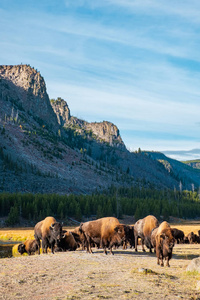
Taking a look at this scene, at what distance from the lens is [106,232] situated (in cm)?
2278

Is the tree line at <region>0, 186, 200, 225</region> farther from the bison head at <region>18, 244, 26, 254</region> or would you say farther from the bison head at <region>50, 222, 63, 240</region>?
the bison head at <region>50, 222, 63, 240</region>

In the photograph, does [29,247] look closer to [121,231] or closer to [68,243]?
[68,243]

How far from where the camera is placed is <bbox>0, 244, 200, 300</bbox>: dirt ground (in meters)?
11.6

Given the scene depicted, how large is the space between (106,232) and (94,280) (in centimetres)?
888

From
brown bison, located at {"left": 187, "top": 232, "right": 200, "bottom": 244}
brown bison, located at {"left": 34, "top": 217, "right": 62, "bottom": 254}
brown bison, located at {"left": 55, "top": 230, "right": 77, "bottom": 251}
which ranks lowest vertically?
brown bison, located at {"left": 187, "top": 232, "right": 200, "bottom": 244}

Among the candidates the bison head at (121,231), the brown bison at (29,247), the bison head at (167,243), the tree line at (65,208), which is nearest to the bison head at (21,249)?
the brown bison at (29,247)

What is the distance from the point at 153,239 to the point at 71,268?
20.8 ft

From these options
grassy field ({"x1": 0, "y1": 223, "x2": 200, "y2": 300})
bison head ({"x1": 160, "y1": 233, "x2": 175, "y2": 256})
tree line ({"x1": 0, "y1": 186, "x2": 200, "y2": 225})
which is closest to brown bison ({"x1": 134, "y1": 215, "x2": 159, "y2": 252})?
grassy field ({"x1": 0, "y1": 223, "x2": 200, "y2": 300})

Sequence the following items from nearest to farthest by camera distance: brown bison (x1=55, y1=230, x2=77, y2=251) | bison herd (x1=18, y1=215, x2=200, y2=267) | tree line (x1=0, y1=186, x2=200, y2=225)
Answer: bison herd (x1=18, y1=215, x2=200, y2=267)
brown bison (x1=55, y1=230, x2=77, y2=251)
tree line (x1=0, y1=186, x2=200, y2=225)

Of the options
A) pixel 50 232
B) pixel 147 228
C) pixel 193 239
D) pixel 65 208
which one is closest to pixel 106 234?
pixel 147 228

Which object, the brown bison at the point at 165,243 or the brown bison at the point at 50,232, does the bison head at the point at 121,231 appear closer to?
the brown bison at the point at 165,243

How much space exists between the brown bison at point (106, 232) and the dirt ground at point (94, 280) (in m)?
2.96

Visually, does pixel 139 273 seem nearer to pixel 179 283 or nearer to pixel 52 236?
pixel 179 283

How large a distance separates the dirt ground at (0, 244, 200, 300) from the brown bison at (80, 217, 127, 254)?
9.70 ft
